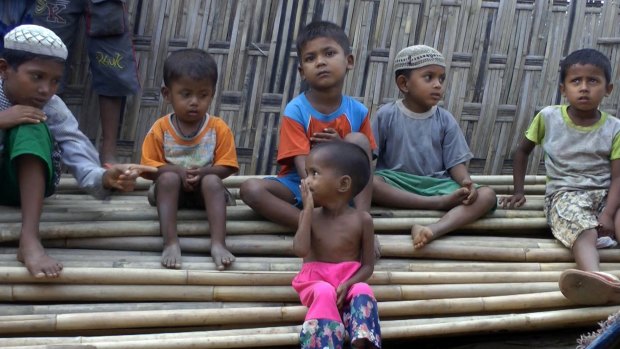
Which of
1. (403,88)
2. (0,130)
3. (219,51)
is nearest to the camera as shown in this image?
(0,130)

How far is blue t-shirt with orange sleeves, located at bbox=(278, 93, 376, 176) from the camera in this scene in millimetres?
4258

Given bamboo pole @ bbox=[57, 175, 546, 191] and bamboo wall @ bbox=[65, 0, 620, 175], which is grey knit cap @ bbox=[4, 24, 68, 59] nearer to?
bamboo pole @ bbox=[57, 175, 546, 191]

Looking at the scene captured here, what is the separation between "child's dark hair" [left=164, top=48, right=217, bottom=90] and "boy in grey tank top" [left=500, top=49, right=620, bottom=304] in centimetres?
141

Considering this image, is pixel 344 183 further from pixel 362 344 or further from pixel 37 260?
pixel 37 260

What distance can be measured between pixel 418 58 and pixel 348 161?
1179 millimetres

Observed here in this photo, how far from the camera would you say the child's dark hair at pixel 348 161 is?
365 cm

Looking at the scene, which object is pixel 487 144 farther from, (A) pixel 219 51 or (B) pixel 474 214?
(A) pixel 219 51

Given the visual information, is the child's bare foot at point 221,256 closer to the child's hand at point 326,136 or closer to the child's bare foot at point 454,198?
the child's hand at point 326,136

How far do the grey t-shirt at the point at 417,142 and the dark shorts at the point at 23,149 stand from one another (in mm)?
1498

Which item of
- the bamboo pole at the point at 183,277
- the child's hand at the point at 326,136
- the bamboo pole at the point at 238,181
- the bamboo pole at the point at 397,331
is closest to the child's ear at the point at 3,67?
the bamboo pole at the point at 238,181

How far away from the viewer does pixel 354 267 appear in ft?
11.9

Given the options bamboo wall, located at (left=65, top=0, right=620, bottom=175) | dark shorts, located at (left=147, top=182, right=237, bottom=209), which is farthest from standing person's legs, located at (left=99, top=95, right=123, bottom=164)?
dark shorts, located at (left=147, top=182, right=237, bottom=209)

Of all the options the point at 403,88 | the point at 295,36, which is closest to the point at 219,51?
the point at 295,36

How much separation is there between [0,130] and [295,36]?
176cm
